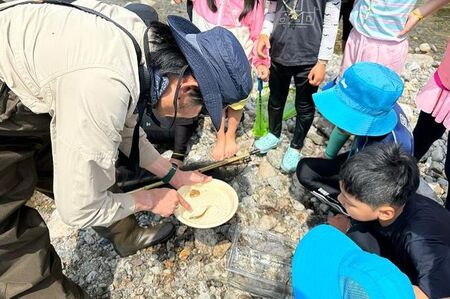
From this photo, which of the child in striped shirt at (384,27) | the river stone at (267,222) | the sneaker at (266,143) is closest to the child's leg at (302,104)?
the sneaker at (266,143)

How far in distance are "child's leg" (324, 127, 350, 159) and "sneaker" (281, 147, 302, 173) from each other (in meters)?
0.23

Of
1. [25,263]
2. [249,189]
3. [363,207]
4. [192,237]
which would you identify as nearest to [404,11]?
[363,207]

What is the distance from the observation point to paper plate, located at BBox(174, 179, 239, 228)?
84.0 inches

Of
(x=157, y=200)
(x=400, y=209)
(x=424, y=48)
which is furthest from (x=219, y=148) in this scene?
(x=424, y=48)

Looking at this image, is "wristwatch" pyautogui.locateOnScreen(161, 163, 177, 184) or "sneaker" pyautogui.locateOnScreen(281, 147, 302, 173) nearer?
"wristwatch" pyautogui.locateOnScreen(161, 163, 177, 184)

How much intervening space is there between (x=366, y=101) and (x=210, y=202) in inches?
41.4

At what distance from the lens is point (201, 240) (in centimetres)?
255

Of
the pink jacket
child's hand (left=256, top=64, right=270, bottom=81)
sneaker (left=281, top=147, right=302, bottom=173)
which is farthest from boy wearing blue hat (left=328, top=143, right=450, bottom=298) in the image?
the pink jacket

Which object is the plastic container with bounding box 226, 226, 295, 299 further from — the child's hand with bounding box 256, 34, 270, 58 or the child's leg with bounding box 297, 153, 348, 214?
the child's hand with bounding box 256, 34, 270, 58

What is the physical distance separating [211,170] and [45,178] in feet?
3.81

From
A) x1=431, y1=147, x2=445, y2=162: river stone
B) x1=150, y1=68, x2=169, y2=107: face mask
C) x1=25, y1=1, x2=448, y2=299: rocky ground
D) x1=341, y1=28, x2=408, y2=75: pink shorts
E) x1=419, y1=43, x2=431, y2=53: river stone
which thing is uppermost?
x1=150, y1=68, x2=169, y2=107: face mask

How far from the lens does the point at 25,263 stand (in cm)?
178

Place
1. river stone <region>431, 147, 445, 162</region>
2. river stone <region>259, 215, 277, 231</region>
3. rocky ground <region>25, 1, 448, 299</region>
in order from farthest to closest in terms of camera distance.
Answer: river stone <region>431, 147, 445, 162</region> < river stone <region>259, 215, 277, 231</region> < rocky ground <region>25, 1, 448, 299</region>

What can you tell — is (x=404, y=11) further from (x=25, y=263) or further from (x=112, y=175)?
(x=25, y=263)
